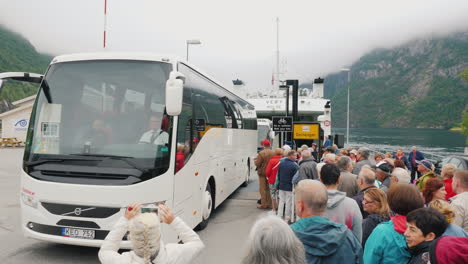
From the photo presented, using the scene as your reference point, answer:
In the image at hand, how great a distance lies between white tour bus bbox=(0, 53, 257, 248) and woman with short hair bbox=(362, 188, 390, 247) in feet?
8.94

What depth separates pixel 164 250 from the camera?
2.16 meters

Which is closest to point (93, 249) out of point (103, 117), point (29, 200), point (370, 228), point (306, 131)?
point (29, 200)

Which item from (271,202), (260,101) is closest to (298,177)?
(271,202)

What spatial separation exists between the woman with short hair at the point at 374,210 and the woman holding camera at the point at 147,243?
188cm

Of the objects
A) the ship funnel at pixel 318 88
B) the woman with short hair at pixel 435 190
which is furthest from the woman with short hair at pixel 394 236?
the ship funnel at pixel 318 88

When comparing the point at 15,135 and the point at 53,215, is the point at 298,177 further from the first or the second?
the point at 15,135

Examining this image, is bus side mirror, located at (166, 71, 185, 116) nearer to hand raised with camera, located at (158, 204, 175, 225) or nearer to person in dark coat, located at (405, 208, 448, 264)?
hand raised with camera, located at (158, 204, 175, 225)

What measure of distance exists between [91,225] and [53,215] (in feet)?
2.05

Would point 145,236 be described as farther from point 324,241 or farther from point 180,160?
point 180,160

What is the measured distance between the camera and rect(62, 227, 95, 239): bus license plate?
4463 millimetres

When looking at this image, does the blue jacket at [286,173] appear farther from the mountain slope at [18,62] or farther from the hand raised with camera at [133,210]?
the mountain slope at [18,62]

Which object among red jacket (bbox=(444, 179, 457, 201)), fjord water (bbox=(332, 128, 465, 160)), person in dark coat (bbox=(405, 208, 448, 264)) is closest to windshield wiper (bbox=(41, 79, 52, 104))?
person in dark coat (bbox=(405, 208, 448, 264))

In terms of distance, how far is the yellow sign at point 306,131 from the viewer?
42.7 feet

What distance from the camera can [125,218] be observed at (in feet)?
7.84
